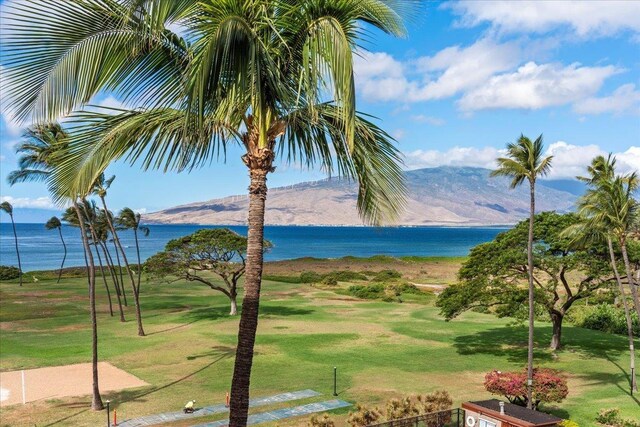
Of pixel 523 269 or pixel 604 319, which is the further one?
pixel 604 319

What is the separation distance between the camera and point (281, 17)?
7.91 m

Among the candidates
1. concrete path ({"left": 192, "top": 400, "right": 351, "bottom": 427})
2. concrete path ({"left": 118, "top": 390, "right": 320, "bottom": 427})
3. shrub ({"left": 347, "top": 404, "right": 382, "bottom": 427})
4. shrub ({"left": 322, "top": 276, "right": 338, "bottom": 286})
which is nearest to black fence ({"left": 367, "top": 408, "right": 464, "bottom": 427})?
shrub ({"left": 347, "top": 404, "right": 382, "bottom": 427})

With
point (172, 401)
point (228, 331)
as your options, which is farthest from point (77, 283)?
point (172, 401)

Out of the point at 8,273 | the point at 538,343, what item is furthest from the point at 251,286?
the point at 8,273

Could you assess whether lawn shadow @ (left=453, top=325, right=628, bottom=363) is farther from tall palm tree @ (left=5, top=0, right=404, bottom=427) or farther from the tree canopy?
tall palm tree @ (left=5, top=0, right=404, bottom=427)

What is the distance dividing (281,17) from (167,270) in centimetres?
4772

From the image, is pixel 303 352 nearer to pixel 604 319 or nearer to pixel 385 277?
pixel 604 319

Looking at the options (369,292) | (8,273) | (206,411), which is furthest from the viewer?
(8,273)

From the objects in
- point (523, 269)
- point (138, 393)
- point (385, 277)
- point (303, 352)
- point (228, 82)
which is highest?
point (228, 82)

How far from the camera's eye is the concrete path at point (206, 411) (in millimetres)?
23614

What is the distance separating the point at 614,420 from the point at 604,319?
29.3 meters

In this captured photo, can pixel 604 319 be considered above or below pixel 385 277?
below

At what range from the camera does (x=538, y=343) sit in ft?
134

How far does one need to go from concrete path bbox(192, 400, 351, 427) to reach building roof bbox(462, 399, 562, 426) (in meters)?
7.57
